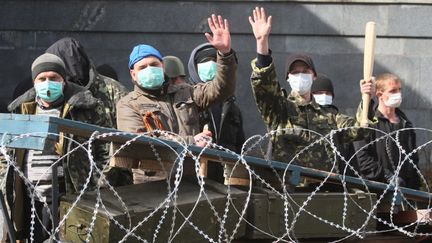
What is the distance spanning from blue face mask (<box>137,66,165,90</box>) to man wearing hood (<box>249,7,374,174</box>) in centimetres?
63

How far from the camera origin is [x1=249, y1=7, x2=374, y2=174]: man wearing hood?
756 centimetres

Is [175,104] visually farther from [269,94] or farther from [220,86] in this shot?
[269,94]

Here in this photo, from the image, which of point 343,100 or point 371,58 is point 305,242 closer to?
point 371,58

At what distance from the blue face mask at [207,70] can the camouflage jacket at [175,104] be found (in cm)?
125

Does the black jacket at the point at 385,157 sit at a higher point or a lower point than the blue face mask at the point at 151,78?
lower

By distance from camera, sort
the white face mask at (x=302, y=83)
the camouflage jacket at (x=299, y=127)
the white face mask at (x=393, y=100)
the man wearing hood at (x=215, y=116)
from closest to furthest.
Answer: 1. the camouflage jacket at (x=299, y=127)
2. the white face mask at (x=302, y=83)
3. the man wearing hood at (x=215, y=116)
4. the white face mask at (x=393, y=100)

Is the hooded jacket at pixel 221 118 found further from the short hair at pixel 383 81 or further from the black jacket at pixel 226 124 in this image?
the short hair at pixel 383 81

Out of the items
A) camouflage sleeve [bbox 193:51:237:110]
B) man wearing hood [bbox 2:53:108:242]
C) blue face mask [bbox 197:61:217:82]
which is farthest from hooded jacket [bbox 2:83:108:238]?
blue face mask [bbox 197:61:217:82]

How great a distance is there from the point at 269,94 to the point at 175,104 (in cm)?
65

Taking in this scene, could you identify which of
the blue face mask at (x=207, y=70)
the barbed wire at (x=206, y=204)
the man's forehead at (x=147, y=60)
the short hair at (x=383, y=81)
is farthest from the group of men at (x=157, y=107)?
the short hair at (x=383, y=81)

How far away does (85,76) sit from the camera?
8.61 m

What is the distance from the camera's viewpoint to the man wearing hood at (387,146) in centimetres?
915

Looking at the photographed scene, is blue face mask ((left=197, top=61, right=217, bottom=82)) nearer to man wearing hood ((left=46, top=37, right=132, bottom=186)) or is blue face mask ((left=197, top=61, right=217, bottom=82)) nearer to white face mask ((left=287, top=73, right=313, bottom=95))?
man wearing hood ((left=46, top=37, right=132, bottom=186))

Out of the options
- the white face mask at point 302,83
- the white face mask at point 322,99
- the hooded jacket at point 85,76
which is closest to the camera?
the white face mask at point 302,83
